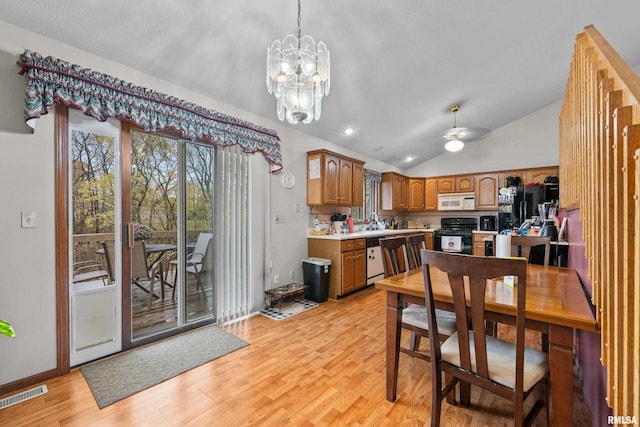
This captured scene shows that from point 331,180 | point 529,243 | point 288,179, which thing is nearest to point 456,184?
point 331,180

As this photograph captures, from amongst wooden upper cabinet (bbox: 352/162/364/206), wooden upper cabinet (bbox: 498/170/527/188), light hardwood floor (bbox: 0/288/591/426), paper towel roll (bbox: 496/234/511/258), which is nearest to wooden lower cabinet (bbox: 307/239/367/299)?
wooden upper cabinet (bbox: 352/162/364/206)

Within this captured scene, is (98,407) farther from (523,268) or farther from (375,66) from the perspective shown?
(375,66)

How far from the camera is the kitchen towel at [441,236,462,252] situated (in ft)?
19.2

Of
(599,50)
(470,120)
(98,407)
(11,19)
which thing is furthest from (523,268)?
(470,120)

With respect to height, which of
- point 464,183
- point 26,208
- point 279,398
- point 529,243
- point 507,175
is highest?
point 507,175

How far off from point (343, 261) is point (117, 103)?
10.0 feet

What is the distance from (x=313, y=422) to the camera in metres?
1.61

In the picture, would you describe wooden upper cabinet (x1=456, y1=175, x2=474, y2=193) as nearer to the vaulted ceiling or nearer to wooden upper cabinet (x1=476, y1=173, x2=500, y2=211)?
wooden upper cabinet (x1=476, y1=173, x2=500, y2=211)

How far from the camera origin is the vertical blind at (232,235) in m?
3.13

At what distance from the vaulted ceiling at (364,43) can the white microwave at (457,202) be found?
2089 mm

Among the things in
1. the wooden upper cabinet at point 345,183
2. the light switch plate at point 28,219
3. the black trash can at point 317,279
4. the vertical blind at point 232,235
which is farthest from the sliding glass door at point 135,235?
the wooden upper cabinet at point 345,183

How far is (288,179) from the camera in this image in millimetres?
3934

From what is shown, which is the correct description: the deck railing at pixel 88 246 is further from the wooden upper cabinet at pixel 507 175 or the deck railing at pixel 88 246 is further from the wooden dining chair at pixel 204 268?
the wooden upper cabinet at pixel 507 175

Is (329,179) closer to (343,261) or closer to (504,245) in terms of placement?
(343,261)
